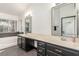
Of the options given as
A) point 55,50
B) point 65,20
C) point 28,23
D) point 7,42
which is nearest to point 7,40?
point 7,42

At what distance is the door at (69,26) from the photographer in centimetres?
188

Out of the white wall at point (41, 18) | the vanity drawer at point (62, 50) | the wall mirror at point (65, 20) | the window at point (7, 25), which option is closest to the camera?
the vanity drawer at point (62, 50)

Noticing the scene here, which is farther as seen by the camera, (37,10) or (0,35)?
(0,35)

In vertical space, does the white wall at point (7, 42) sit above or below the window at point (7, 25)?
below

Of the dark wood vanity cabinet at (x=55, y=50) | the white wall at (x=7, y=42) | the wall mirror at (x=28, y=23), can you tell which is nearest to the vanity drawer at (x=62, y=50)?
the dark wood vanity cabinet at (x=55, y=50)

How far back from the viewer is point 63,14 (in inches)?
84.7

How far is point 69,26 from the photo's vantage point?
199 cm

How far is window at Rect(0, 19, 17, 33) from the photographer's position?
3642 millimetres

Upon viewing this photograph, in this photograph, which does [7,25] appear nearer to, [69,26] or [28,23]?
[28,23]

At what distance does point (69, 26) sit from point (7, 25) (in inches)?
134

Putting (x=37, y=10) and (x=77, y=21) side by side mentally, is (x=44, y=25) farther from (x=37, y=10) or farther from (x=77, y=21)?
(x=77, y=21)

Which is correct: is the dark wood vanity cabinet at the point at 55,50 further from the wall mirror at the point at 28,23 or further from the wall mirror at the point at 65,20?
the wall mirror at the point at 28,23

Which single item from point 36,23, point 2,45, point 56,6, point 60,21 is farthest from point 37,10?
point 2,45

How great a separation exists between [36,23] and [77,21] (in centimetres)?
189
